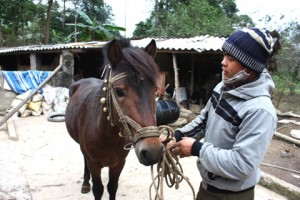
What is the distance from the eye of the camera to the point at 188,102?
1048 centimetres

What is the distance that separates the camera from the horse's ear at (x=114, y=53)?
6.43 feet

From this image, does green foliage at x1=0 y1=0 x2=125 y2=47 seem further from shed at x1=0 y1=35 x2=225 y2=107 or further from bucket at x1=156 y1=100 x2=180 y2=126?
bucket at x1=156 y1=100 x2=180 y2=126

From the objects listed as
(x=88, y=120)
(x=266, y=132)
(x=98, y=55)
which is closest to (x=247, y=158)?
(x=266, y=132)

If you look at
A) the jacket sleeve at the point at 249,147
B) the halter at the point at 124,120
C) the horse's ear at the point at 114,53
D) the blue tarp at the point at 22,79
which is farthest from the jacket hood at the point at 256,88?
the blue tarp at the point at 22,79

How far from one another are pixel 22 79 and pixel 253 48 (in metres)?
9.19

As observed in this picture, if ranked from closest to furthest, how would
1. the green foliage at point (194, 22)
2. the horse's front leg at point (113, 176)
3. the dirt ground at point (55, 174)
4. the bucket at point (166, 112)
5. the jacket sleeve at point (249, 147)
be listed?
the jacket sleeve at point (249, 147)
the horse's front leg at point (113, 176)
the dirt ground at point (55, 174)
the bucket at point (166, 112)
the green foliage at point (194, 22)

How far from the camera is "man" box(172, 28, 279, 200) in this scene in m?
1.29

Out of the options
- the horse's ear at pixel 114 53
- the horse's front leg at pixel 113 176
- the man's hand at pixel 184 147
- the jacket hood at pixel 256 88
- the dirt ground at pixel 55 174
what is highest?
the horse's ear at pixel 114 53

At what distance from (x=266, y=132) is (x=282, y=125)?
7704mm

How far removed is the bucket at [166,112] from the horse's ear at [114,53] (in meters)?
5.11

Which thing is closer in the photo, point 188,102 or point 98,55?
point 188,102

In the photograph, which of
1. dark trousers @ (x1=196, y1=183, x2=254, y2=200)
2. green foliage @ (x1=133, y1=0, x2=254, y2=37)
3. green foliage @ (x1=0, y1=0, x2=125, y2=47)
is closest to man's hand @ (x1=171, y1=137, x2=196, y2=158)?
dark trousers @ (x1=196, y1=183, x2=254, y2=200)

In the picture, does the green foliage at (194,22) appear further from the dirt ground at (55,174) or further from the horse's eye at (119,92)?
the horse's eye at (119,92)

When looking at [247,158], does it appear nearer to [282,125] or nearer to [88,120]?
[88,120]
